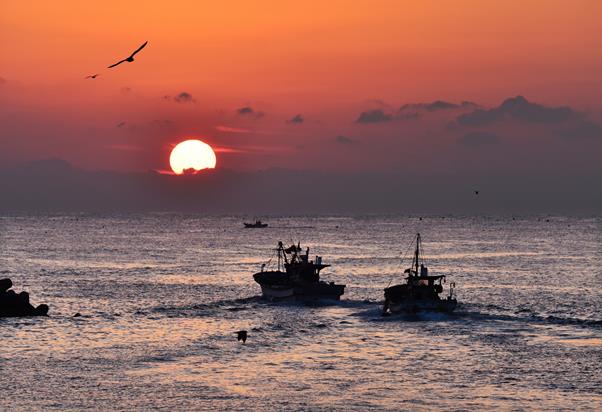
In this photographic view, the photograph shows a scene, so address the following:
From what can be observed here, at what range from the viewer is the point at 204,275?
145500 mm

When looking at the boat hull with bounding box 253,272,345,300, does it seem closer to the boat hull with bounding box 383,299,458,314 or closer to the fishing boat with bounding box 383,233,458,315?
the fishing boat with bounding box 383,233,458,315

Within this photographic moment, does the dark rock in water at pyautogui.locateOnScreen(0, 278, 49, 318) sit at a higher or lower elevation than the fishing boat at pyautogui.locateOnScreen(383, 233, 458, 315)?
lower

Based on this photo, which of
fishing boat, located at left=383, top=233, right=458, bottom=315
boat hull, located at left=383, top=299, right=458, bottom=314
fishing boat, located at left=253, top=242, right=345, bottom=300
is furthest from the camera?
fishing boat, located at left=253, top=242, right=345, bottom=300

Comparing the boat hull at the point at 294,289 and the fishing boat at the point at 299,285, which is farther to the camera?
the fishing boat at the point at 299,285

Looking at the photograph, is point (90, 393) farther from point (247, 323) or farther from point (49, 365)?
point (247, 323)

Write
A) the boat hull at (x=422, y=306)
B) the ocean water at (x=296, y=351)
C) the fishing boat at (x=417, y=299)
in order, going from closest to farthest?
the ocean water at (x=296, y=351), the boat hull at (x=422, y=306), the fishing boat at (x=417, y=299)

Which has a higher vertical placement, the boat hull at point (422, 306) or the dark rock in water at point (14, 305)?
the boat hull at point (422, 306)

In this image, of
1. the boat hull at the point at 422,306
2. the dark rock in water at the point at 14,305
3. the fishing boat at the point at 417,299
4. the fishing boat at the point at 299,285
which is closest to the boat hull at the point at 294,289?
the fishing boat at the point at 299,285

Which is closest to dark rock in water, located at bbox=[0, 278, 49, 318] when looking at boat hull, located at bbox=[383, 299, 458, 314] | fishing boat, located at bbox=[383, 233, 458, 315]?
fishing boat, located at bbox=[383, 233, 458, 315]

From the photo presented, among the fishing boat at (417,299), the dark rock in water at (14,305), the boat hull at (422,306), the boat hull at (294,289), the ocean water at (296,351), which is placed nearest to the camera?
the ocean water at (296,351)

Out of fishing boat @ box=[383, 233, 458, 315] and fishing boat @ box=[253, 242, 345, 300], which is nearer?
fishing boat @ box=[383, 233, 458, 315]

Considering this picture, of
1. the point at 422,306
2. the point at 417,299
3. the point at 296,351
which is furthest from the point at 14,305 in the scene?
the point at 422,306

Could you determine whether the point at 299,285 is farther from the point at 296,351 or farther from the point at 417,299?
the point at 296,351

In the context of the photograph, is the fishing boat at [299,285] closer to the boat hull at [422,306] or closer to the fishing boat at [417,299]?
the fishing boat at [417,299]
